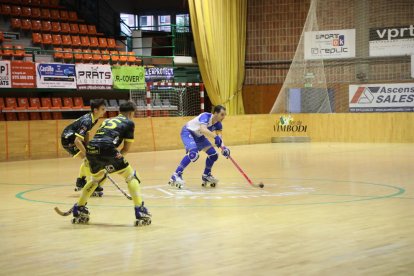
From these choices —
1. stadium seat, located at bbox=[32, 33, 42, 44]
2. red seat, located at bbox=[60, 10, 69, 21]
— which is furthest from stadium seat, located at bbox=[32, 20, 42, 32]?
red seat, located at bbox=[60, 10, 69, 21]

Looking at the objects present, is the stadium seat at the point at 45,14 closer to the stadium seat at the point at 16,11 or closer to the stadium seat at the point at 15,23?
the stadium seat at the point at 16,11

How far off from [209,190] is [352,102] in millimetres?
15852

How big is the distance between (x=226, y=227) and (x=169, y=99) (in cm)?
1825

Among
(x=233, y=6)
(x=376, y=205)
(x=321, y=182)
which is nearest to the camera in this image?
(x=376, y=205)

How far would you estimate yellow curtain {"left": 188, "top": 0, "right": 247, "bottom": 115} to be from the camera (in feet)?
94.1

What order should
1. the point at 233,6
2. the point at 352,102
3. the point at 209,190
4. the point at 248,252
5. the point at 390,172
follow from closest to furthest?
the point at 248,252 < the point at 209,190 < the point at 390,172 < the point at 352,102 < the point at 233,6

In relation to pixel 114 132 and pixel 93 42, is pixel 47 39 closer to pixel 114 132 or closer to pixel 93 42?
pixel 93 42

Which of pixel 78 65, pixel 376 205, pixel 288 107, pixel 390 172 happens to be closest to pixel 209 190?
pixel 376 205

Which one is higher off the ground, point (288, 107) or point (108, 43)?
point (108, 43)

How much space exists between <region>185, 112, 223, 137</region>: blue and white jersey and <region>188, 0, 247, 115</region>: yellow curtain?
642 inches

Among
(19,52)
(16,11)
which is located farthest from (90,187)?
(16,11)

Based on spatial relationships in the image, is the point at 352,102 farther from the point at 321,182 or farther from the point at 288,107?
the point at 321,182

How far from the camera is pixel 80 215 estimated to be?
8.33 meters

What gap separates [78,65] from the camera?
75.8ft
